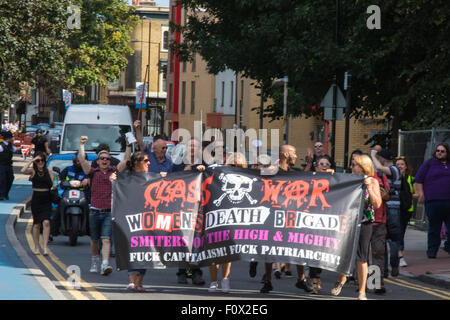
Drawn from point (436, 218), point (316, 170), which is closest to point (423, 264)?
point (436, 218)

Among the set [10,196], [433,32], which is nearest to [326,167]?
[433,32]

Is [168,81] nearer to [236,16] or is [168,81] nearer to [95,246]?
[236,16]

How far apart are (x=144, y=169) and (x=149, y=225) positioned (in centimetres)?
80

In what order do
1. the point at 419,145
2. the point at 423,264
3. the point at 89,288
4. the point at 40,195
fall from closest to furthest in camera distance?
1. the point at 89,288
2. the point at 40,195
3. the point at 423,264
4. the point at 419,145

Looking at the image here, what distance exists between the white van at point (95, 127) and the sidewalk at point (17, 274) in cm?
418

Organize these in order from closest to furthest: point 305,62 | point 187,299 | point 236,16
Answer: point 187,299
point 305,62
point 236,16

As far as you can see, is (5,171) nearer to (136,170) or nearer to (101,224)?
(101,224)

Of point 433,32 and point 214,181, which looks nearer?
point 214,181

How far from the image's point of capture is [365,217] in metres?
11.4

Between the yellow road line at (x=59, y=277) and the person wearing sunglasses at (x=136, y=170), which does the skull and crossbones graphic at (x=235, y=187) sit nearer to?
the person wearing sunglasses at (x=136, y=170)

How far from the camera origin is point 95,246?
42.9 ft

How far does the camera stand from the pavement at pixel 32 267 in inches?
426

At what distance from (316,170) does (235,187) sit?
4.89 ft
